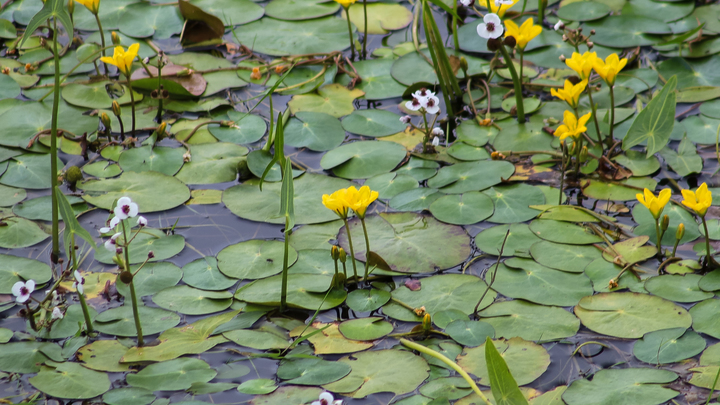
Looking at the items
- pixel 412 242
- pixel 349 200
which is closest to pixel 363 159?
pixel 412 242

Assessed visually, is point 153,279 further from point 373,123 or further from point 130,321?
point 373,123

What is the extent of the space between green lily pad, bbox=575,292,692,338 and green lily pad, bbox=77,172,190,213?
1607mm

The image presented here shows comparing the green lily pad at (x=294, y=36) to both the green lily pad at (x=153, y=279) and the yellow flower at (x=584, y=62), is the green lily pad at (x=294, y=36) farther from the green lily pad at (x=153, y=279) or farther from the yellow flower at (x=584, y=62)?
the green lily pad at (x=153, y=279)

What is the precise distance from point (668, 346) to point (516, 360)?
468 mm

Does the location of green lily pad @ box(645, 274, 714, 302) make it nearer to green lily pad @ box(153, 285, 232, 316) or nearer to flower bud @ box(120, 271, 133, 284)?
green lily pad @ box(153, 285, 232, 316)

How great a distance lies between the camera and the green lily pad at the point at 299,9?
367 centimetres

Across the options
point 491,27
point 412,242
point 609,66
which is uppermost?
point 491,27

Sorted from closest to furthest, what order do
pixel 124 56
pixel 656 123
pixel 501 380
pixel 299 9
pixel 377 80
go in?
pixel 501 380, pixel 656 123, pixel 124 56, pixel 377 80, pixel 299 9

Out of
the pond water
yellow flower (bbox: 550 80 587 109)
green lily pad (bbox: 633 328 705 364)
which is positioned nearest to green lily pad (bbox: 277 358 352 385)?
the pond water

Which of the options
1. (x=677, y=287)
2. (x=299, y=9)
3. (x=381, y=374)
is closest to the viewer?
(x=381, y=374)

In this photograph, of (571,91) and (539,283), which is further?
(571,91)

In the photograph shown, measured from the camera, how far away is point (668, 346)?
1.90 meters

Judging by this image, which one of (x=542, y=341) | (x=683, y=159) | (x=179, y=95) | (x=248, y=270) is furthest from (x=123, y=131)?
(x=683, y=159)

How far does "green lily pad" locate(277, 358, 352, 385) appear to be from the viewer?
1846 mm
